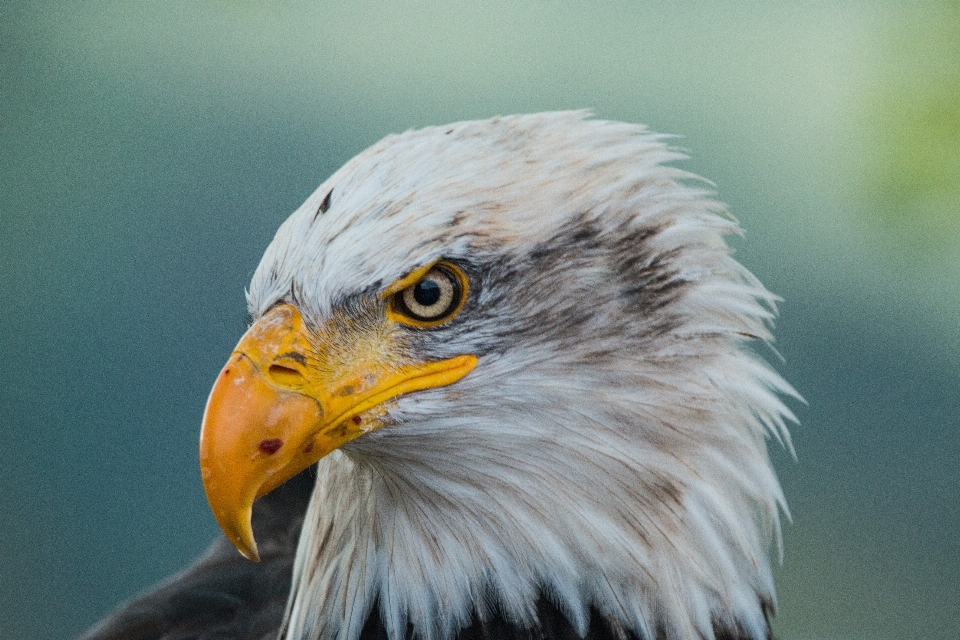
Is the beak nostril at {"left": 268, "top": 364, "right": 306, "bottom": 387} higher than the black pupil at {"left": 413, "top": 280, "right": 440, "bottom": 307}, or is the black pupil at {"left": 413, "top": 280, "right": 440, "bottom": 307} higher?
the black pupil at {"left": 413, "top": 280, "right": 440, "bottom": 307}

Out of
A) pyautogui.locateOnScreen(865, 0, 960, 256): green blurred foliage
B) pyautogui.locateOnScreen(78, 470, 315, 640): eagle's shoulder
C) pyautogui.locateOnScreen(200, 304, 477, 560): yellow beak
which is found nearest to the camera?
pyautogui.locateOnScreen(200, 304, 477, 560): yellow beak

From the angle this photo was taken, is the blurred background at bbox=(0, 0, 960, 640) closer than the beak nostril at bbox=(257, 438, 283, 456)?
No

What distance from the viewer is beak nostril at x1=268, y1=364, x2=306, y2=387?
2.27ft

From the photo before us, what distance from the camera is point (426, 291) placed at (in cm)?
72

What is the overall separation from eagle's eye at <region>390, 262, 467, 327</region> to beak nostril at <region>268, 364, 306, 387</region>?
92mm

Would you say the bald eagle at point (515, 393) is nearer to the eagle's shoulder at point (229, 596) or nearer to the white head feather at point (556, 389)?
the white head feather at point (556, 389)

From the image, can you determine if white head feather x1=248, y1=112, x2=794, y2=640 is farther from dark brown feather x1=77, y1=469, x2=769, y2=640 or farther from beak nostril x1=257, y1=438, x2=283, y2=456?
dark brown feather x1=77, y1=469, x2=769, y2=640

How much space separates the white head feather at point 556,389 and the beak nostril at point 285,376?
55mm

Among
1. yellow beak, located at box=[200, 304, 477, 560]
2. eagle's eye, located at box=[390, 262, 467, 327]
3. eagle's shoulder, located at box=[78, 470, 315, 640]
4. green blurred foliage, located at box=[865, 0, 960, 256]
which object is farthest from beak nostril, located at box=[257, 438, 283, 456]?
green blurred foliage, located at box=[865, 0, 960, 256]

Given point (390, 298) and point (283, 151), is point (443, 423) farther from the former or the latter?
point (283, 151)

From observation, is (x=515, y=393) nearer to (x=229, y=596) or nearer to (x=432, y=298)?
(x=432, y=298)

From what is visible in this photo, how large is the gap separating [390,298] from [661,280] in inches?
9.3

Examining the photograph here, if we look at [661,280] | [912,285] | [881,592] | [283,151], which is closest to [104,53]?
[283,151]

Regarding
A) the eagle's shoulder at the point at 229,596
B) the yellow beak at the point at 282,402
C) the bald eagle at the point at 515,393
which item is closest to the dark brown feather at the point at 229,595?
the eagle's shoulder at the point at 229,596
